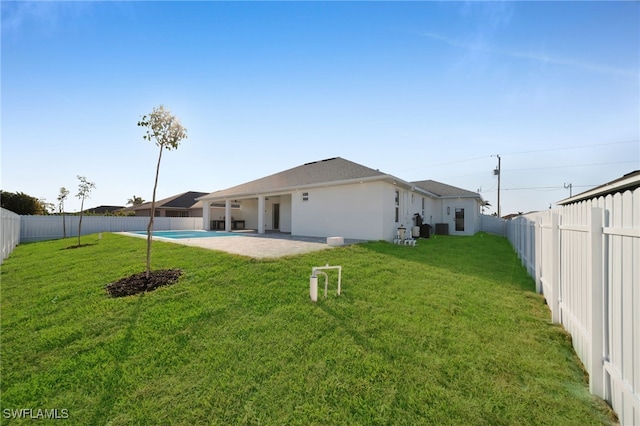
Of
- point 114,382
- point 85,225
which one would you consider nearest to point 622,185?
point 114,382

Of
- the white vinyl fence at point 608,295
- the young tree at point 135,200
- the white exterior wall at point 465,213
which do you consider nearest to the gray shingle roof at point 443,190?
the white exterior wall at point 465,213

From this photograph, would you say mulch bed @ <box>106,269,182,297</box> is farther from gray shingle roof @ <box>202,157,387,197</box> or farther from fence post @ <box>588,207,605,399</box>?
gray shingle roof @ <box>202,157,387,197</box>

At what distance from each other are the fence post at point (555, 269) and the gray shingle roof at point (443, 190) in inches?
675

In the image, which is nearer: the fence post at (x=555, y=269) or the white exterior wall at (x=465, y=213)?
the fence post at (x=555, y=269)

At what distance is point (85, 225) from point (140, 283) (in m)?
22.4

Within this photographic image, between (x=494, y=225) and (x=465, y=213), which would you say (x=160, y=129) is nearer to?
(x=465, y=213)

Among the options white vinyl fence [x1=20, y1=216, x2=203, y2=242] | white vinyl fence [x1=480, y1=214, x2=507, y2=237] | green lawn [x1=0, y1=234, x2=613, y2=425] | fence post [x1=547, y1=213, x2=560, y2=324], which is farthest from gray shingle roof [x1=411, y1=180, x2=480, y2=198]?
white vinyl fence [x1=20, y1=216, x2=203, y2=242]

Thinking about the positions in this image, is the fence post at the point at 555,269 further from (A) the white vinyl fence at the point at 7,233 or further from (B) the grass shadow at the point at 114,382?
(A) the white vinyl fence at the point at 7,233

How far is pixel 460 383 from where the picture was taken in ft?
9.43

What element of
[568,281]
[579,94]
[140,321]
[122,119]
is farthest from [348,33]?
[140,321]

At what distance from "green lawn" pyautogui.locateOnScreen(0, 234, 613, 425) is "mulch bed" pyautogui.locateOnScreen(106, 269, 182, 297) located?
1.09ft

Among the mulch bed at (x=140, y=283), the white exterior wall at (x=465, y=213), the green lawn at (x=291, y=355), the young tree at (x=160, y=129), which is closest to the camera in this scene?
the green lawn at (x=291, y=355)

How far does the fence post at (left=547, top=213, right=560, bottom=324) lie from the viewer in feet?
14.8

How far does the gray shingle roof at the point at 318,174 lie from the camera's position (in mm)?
13602
